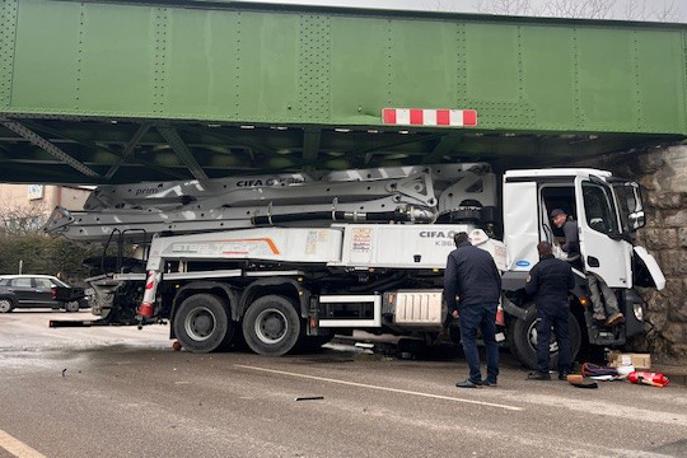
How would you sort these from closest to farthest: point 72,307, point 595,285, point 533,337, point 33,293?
point 595,285, point 533,337, point 33,293, point 72,307

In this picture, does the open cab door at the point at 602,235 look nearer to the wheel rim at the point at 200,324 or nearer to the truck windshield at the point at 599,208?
the truck windshield at the point at 599,208

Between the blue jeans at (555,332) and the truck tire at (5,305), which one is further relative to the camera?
the truck tire at (5,305)

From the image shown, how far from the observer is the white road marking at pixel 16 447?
14.6 feet

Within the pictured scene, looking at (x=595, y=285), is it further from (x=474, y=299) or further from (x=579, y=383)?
(x=474, y=299)

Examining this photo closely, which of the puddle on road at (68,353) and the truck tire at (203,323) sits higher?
the truck tire at (203,323)

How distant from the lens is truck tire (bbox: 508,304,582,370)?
8.89 metres

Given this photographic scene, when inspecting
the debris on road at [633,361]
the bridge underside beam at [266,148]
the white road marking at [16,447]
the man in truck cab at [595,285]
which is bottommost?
the white road marking at [16,447]

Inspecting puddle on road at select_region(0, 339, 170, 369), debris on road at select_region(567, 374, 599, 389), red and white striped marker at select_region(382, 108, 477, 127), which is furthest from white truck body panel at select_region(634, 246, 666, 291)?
puddle on road at select_region(0, 339, 170, 369)

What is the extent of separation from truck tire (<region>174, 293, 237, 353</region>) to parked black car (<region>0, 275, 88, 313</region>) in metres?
15.0

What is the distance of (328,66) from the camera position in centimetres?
950

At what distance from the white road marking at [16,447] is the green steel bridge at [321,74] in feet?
17.6

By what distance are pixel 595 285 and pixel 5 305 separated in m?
22.5

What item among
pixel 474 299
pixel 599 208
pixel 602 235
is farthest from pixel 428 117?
pixel 474 299

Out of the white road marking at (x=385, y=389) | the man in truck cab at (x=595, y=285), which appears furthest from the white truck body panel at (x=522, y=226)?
the white road marking at (x=385, y=389)
